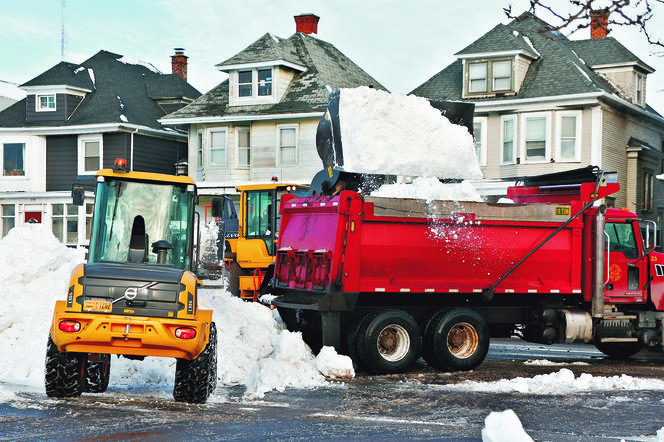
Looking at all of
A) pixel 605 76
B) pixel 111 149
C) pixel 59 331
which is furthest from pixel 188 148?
pixel 59 331

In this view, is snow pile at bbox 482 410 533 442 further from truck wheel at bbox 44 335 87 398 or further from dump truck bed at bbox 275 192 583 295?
dump truck bed at bbox 275 192 583 295

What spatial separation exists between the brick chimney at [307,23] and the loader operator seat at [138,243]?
33598mm

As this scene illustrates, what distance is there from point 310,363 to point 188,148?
2830cm

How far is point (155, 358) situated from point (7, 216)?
3150 cm

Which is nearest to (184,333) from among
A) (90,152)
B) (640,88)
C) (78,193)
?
(78,193)

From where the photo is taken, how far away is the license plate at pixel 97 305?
993 cm

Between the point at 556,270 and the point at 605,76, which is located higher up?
the point at 605,76

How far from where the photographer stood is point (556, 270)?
14938 millimetres

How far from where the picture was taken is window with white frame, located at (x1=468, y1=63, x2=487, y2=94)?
3541 centimetres

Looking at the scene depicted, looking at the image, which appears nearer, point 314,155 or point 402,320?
point 402,320

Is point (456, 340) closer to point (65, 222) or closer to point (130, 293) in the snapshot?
point (130, 293)

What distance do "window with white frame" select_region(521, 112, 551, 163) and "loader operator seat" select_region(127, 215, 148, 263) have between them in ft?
80.8

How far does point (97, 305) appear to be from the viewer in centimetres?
995

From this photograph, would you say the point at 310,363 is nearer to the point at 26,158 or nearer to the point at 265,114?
the point at 265,114
